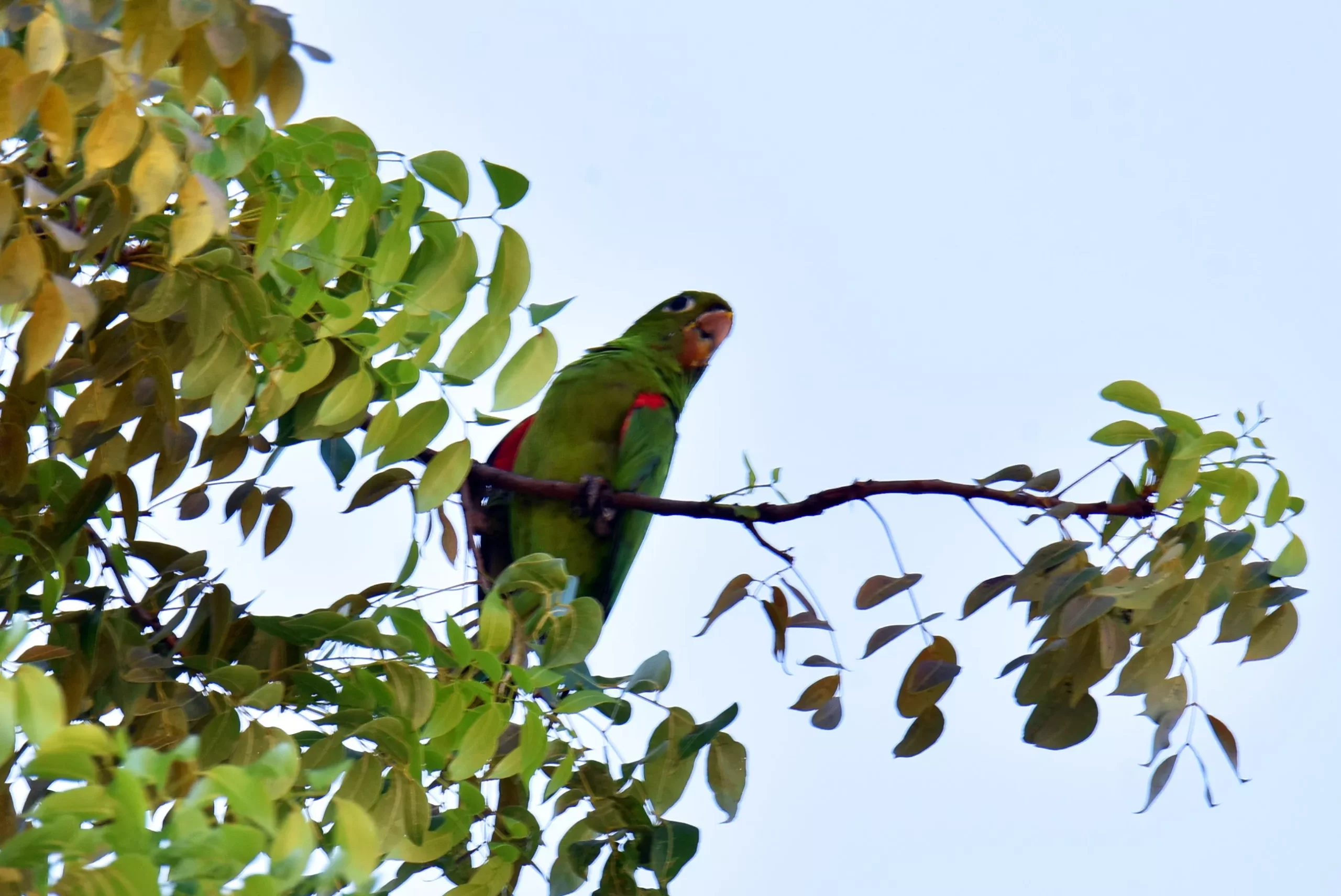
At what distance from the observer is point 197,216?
35.9 inches

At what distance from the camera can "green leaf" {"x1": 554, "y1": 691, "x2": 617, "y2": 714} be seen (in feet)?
4.21

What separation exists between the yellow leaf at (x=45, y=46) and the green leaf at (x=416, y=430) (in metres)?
0.45

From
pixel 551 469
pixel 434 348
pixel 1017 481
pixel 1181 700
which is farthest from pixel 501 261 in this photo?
pixel 551 469

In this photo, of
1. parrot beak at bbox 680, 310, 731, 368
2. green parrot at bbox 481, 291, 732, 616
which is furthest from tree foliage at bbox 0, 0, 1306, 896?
parrot beak at bbox 680, 310, 731, 368

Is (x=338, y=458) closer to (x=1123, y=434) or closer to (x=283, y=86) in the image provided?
(x=283, y=86)

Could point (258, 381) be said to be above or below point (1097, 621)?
above

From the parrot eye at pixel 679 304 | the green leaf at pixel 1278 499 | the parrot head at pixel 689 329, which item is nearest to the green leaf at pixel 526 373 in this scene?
the green leaf at pixel 1278 499

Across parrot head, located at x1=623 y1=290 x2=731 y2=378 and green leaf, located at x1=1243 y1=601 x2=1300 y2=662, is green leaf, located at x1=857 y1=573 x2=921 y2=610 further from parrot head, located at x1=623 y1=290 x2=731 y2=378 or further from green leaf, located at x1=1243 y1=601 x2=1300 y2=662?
parrot head, located at x1=623 y1=290 x2=731 y2=378

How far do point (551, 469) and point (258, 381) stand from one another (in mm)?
1426

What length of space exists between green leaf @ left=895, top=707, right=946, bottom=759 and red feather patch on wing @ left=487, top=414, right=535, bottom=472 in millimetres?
1384

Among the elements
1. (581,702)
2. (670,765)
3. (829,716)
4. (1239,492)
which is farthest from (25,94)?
(1239,492)

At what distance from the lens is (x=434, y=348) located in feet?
Result: 3.82

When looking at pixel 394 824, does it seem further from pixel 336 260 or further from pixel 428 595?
pixel 336 260

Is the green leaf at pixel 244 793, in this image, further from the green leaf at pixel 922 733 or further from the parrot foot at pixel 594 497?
the parrot foot at pixel 594 497
